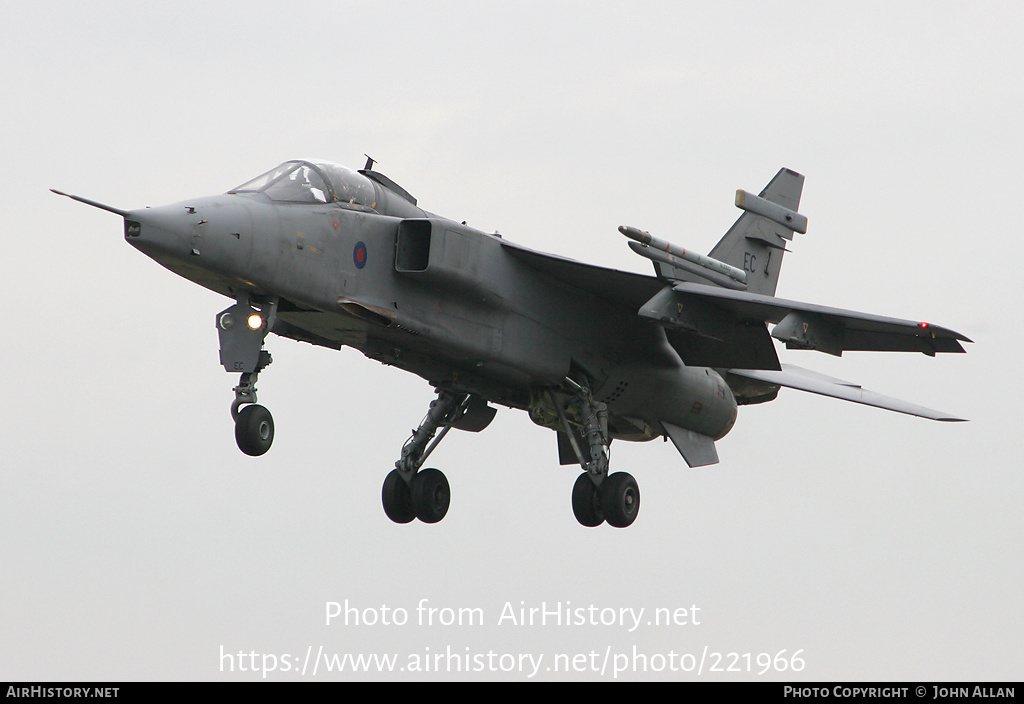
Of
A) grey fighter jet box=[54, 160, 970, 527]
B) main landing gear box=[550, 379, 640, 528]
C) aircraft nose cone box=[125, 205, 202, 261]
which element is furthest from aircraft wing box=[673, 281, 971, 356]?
aircraft nose cone box=[125, 205, 202, 261]

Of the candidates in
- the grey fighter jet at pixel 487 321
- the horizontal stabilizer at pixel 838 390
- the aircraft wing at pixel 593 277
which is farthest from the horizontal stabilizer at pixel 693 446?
the aircraft wing at pixel 593 277

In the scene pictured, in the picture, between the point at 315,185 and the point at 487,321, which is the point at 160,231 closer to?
the point at 315,185

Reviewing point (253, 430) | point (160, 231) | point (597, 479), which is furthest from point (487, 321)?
point (160, 231)

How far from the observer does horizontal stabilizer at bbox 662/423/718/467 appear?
889 inches

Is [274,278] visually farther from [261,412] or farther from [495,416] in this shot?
[495,416]

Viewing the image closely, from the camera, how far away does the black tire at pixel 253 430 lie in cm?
1666

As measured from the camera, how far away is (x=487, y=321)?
63.6 ft

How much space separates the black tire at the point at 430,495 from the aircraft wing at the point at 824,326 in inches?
185

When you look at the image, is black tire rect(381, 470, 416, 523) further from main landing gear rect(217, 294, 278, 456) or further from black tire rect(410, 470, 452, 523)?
main landing gear rect(217, 294, 278, 456)

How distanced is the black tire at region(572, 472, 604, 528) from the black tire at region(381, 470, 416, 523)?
2.33 meters

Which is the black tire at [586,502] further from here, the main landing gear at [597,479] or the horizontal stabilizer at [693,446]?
the horizontal stabilizer at [693,446]

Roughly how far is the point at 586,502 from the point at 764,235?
234 inches

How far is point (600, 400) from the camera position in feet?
70.0

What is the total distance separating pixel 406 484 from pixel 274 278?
5.60 meters
